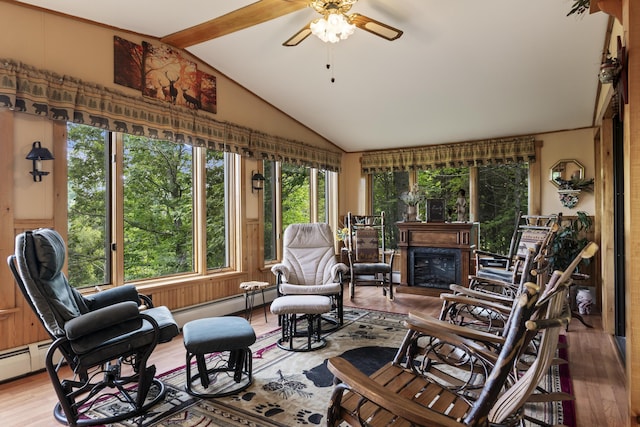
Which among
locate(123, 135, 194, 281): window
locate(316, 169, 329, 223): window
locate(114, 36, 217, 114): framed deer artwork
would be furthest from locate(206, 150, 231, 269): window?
locate(316, 169, 329, 223): window

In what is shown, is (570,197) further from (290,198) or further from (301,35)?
(301,35)

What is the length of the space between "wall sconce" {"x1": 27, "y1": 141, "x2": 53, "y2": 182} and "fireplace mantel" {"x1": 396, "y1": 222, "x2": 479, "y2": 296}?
4.58 m

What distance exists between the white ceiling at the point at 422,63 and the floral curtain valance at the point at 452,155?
0.17m

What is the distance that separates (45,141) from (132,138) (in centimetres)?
81

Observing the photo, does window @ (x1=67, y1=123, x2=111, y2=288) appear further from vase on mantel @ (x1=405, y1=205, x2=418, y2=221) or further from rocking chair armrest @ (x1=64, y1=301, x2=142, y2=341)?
vase on mantel @ (x1=405, y1=205, x2=418, y2=221)

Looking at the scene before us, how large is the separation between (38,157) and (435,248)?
492 cm

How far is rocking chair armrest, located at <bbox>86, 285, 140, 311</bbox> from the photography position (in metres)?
2.72

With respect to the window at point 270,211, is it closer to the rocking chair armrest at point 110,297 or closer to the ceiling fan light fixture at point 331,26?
the rocking chair armrest at point 110,297

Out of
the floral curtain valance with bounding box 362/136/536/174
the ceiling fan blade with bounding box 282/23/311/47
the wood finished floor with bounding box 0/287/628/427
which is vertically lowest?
the wood finished floor with bounding box 0/287/628/427

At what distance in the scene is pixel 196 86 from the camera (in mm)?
4223

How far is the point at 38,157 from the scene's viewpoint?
2893 millimetres

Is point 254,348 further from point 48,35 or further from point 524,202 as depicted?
point 524,202

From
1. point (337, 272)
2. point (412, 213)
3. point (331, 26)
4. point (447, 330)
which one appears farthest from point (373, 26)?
point (412, 213)

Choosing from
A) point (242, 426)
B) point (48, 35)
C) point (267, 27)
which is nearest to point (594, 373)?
point (242, 426)
